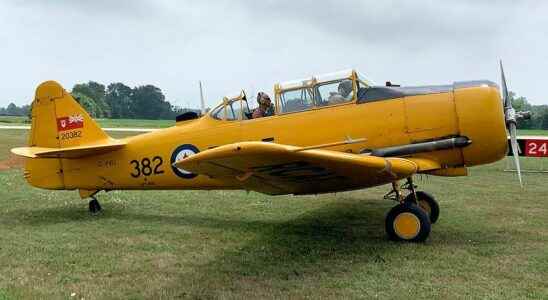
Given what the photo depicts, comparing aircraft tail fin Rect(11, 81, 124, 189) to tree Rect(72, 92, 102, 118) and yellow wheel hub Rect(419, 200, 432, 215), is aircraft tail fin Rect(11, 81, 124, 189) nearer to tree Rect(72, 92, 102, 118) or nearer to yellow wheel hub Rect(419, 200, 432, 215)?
yellow wheel hub Rect(419, 200, 432, 215)

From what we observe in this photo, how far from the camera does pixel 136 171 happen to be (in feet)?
24.8

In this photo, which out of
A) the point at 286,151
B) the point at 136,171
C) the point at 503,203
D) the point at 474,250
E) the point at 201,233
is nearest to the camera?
the point at 286,151

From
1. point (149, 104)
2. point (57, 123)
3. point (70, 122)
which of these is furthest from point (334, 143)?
point (149, 104)

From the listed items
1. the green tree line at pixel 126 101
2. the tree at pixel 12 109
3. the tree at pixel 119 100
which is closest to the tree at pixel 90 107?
the green tree line at pixel 126 101

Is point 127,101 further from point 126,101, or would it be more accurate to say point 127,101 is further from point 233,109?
point 233,109

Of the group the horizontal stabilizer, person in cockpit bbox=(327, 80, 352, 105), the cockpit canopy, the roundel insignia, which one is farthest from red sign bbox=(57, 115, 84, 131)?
person in cockpit bbox=(327, 80, 352, 105)

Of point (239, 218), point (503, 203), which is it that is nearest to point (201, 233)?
point (239, 218)

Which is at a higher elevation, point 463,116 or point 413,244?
point 463,116

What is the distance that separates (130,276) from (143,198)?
5.12 meters

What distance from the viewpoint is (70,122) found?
830 centimetres

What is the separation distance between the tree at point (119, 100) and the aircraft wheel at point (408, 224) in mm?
101817

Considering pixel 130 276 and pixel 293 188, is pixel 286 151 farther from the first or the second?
pixel 130 276

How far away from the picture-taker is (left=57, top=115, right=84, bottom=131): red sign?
830 cm

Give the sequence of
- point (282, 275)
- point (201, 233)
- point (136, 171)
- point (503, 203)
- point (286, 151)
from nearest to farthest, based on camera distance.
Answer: point (286, 151) < point (282, 275) < point (201, 233) < point (136, 171) < point (503, 203)
